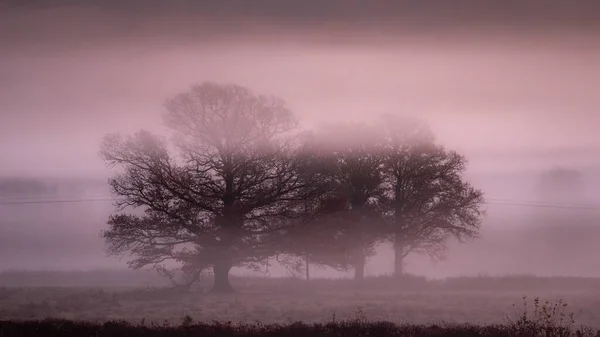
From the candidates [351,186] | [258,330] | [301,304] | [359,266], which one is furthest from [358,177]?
[258,330]

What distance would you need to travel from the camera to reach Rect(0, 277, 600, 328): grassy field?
20.6 meters

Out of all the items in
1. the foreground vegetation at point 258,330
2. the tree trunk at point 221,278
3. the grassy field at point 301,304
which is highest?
the tree trunk at point 221,278

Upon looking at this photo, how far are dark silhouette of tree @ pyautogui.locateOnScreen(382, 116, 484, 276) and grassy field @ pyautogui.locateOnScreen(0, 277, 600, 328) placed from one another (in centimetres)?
399

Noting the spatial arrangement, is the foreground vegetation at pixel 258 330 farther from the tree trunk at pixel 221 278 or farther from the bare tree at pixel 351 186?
the bare tree at pixel 351 186

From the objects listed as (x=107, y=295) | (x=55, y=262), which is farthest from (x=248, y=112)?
(x=55, y=262)

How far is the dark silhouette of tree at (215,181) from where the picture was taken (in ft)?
92.8

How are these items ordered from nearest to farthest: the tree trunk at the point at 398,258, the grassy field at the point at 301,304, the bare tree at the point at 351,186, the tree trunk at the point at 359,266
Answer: the grassy field at the point at 301,304 < the bare tree at the point at 351,186 < the tree trunk at the point at 359,266 < the tree trunk at the point at 398,258

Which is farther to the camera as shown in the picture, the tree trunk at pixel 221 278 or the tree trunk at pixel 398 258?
the tree trunk at pixel 398 258

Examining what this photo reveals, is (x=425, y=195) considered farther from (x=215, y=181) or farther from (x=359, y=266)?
(x=215, y=181)

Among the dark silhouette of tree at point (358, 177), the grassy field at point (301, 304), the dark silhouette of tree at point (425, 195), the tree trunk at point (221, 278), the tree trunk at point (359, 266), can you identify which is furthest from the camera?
the dark silhouette of tree at point (425, 195)

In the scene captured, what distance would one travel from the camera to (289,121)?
30250mm

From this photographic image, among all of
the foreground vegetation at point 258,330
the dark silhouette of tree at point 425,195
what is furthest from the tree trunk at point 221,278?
the foreground vegetation at point 258,330

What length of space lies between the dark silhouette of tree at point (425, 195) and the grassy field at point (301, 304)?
3.99m

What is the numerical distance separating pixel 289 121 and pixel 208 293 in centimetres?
1091
